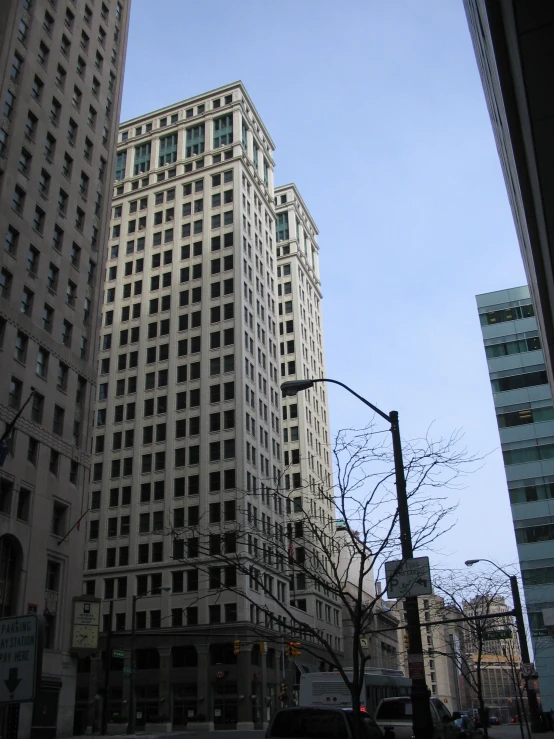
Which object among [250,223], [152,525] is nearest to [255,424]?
[152,525]

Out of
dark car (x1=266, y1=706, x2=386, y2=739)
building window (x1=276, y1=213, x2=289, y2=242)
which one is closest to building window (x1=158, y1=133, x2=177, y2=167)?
building window (x1=276, y1=213, x2=289, y2=242)

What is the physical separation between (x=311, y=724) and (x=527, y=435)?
198 ft

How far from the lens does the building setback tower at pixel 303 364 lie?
100 m

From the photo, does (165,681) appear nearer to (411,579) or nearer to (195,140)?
(411,579)

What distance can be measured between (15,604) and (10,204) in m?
26.1

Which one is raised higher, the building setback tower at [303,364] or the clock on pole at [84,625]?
the building setback tower at [303,364]

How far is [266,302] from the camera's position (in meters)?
98.6

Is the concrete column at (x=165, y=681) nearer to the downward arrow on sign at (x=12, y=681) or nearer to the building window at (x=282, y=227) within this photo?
the downward arrow on sign at (x=12, y=681)

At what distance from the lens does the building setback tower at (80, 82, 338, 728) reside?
238 ft

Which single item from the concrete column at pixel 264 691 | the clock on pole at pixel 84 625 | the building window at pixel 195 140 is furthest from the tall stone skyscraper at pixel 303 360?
the clock on pole at pixel 84 625

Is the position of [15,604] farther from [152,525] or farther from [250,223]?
[250,223]

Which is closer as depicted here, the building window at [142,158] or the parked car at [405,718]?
the parked car at [405,718]

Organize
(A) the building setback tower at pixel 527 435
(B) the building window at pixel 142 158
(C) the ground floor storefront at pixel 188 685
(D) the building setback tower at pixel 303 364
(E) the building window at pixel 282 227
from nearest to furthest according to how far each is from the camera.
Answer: (A) the building setback tower at pixel 527 435
(C) the ground floor storefront at pixel 188 685
(D) the building setback tower at pixel 303 364
(B) the building window at pixel 142 158
(E) the building window at pixel 282 227

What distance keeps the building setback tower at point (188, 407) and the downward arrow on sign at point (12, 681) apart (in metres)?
60.0
